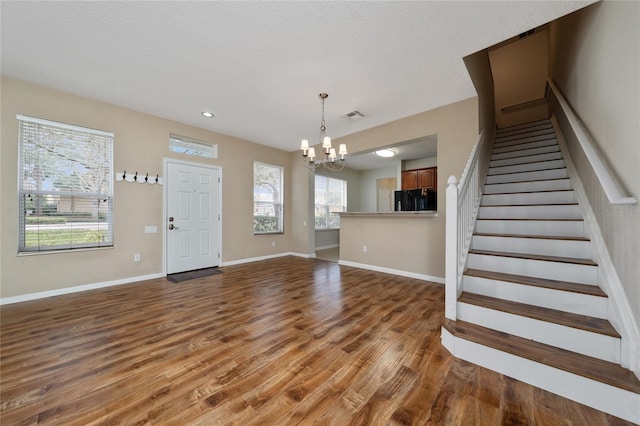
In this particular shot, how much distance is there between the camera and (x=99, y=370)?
1.76m

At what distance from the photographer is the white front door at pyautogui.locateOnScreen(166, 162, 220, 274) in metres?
4.43

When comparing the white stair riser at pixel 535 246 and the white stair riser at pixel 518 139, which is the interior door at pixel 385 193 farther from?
the white stair riser at pixel 535 246

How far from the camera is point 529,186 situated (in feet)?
10.5

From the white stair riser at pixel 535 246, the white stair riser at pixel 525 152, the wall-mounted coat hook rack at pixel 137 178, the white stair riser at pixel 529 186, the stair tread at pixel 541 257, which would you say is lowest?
the stair tread at pixel 541 257

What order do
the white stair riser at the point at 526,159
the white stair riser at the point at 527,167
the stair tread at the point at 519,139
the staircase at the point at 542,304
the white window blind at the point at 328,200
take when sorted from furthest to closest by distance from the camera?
the white window blind at the point at 328,200
the stair tread at the point at 519,139
the white stair riser at the point at 526,159
the white stair riser at the point at 527,167
the staircase at the point at 542,304

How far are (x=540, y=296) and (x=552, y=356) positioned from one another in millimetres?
511

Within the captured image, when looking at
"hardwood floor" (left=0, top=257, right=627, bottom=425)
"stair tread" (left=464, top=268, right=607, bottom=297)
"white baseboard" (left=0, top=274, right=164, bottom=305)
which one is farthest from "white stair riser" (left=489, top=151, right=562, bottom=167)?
"white baseboard" (left=0, top=274, right=164, bottom=305)

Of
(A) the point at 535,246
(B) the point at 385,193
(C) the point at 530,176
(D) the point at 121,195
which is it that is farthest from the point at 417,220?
(D) the point at 121,195

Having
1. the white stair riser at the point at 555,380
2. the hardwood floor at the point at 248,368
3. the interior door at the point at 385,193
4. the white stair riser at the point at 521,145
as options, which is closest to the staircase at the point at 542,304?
the white stair riser at the point at 555,380

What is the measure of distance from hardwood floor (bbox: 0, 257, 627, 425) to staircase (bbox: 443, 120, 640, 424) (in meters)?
0.13

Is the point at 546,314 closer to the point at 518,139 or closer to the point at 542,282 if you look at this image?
the point at 542,282

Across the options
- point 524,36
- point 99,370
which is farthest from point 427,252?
point 524,36

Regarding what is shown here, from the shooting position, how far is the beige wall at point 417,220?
370 centimetres

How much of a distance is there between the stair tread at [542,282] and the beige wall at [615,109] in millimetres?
231
